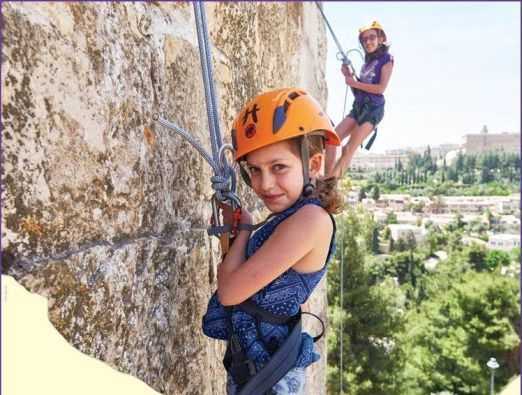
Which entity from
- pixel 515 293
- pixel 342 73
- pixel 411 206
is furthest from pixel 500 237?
pixel 342 73

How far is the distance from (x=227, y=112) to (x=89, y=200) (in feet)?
2.58

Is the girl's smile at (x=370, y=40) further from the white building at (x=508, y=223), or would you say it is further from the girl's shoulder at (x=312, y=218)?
the white building at (x=508, y=223)

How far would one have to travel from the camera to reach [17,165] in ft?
2.11

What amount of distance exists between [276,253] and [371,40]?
8.72 ft

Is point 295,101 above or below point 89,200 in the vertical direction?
above

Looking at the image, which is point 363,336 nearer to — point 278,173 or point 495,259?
point 495,259

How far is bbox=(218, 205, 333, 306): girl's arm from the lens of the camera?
105 centimetres

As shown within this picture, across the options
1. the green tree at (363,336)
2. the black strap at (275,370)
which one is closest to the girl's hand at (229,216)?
the black strap at (275,370)

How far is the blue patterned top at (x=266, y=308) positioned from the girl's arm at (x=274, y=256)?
2.3 inches

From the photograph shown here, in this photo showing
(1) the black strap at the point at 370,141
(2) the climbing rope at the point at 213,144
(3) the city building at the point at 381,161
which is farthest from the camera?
(3) the city building at the point at 381,161

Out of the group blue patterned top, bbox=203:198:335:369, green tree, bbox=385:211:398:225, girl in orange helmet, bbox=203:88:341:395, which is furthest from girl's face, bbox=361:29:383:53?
green tree, bbox=385:211:398:225

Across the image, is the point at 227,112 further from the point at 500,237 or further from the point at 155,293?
the point at 500,237

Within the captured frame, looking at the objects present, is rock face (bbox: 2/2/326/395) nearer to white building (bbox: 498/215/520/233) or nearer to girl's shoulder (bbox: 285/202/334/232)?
girl's shoulder (bbox: 285/202/334/232)

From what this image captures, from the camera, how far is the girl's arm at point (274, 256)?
1.05 metres
